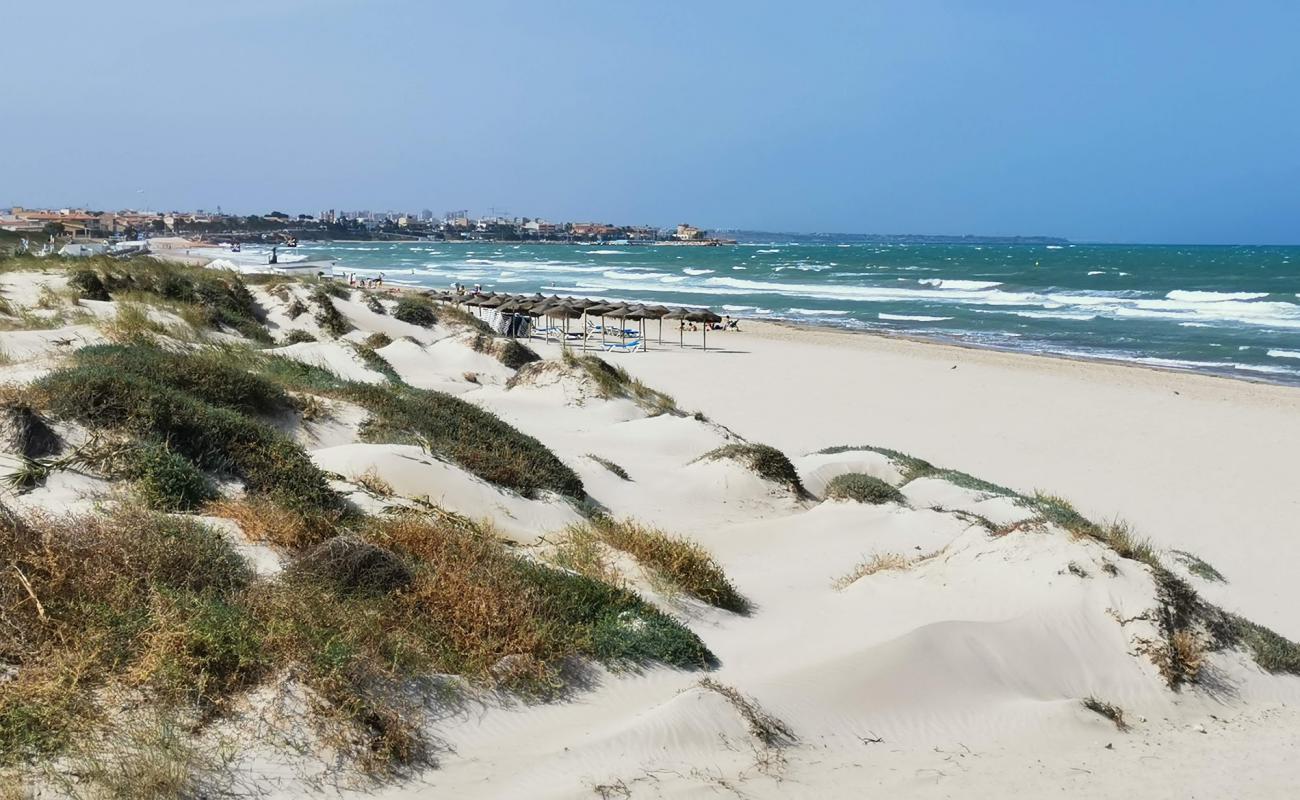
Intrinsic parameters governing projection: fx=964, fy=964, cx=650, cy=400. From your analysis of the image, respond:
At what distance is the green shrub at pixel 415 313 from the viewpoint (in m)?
27.1

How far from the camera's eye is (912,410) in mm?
20812

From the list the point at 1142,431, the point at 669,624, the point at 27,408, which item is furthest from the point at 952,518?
the point at 1142,431

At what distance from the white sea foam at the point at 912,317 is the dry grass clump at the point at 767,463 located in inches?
1325

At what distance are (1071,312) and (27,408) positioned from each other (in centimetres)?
4633

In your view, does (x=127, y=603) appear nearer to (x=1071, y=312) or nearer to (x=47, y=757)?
(x=47, y=757)

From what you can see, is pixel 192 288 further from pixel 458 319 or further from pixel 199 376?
pixel 199 376

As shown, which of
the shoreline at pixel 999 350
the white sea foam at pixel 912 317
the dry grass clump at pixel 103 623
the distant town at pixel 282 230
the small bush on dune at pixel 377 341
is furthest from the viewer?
the distant town at pixel 282 230

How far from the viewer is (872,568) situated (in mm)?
7750

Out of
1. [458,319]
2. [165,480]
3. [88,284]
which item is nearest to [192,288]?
[88,284]

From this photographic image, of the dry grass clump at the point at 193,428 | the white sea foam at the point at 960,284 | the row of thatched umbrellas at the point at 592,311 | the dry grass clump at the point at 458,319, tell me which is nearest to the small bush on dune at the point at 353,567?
the dry grass clump at the point at 193,428

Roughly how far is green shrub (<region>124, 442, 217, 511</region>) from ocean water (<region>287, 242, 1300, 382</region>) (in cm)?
2845

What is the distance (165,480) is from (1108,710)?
6.16m

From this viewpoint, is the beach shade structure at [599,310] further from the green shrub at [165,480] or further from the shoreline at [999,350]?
the green shrub at [165,480]

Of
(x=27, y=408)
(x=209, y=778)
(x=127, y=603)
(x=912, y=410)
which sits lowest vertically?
(x=912, y=410)
